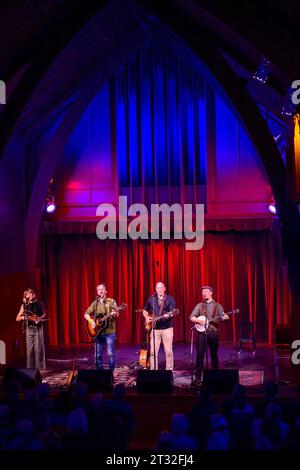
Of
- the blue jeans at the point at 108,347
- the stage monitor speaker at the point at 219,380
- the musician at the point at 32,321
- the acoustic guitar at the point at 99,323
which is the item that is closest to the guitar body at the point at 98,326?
the acoustic guitar at the point at 99,323

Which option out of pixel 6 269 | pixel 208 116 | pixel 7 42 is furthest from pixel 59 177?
pixel 7 42

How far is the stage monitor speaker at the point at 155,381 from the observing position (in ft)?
35.4

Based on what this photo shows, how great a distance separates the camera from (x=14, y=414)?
27.5 ft

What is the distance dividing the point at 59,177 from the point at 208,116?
426cm

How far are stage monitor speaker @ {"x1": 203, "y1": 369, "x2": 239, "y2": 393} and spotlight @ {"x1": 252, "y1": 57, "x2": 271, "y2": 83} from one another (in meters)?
5.09

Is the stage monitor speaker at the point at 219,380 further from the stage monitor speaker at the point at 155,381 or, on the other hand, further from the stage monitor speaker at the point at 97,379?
the stage monitor speaker at the point at 97,379

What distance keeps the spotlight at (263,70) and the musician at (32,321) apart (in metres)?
6.22

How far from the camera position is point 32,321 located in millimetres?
13188

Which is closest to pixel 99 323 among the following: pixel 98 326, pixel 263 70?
pixel 98 326

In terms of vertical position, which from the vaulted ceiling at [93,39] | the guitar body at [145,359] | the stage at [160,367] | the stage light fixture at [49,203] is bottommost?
the stage at [160,367]

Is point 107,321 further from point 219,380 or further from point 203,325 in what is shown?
point 219,380

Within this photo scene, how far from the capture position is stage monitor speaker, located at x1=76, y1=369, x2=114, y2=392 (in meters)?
10.9

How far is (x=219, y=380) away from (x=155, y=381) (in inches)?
42.7
